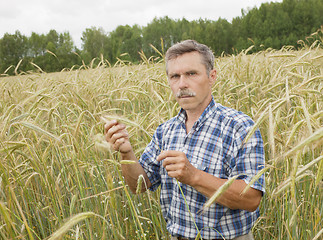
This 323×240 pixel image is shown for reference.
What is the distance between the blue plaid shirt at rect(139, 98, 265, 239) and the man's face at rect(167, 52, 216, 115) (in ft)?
0.23

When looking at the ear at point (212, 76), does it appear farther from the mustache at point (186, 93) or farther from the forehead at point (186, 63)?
the mustache at point (186, 93)

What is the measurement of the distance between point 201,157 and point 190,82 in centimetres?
42

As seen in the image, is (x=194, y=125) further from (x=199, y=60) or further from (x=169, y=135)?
(x=199, y=60)

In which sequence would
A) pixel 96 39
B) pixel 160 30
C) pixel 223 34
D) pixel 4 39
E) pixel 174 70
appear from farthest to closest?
pixel 160 30, pixel 96 39, pixel 4 39, pixel 223 34, pixel 174 70

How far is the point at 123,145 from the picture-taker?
1626 mm

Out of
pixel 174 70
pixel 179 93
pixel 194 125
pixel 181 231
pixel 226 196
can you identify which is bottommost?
pixel 181 231

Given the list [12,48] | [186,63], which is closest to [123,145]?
[186,63]

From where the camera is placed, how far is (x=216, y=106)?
1.77 metres

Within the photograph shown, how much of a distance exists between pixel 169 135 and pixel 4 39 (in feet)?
149

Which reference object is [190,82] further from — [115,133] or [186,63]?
[115,133]

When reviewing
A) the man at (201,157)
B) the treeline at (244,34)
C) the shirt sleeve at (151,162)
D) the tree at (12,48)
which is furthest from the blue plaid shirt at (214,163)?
the tree at (12,48)

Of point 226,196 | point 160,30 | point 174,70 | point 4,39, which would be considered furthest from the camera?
point 160,30

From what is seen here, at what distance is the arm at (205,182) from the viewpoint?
1305 millimetres

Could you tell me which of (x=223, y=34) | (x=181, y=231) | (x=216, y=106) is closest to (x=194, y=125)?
(x=216, y=106)
